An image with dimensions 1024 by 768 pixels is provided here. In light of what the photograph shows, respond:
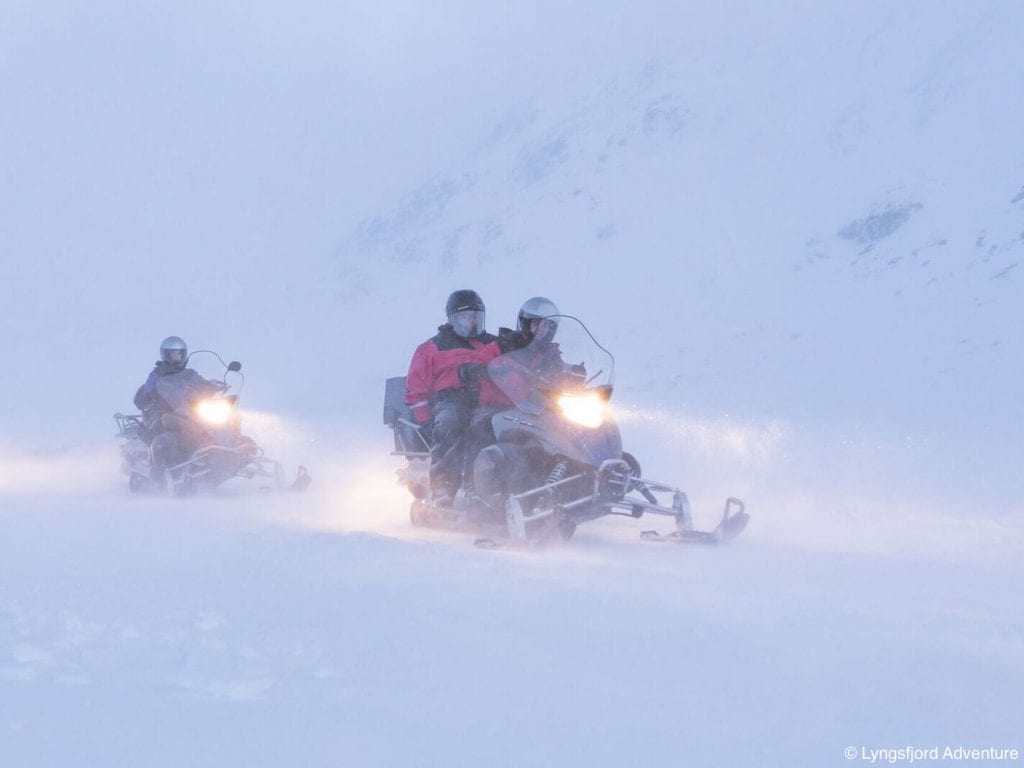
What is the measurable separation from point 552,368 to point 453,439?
4.03 feet

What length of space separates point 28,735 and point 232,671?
69cm

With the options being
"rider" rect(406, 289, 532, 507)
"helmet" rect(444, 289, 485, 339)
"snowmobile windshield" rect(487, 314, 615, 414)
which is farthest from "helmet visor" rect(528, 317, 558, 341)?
"helmet" rect(444, 289, 485, 339)

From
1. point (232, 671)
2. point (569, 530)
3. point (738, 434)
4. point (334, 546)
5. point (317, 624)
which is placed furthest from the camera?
point (738, 434)

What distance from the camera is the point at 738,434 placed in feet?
56.7

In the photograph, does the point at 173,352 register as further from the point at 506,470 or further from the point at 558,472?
the point at 558,472

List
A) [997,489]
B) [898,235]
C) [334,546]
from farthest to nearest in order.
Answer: [898,235], [997,489], [334,546]

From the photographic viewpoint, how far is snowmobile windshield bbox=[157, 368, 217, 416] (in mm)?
12227

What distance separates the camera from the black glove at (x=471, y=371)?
25.1 feet

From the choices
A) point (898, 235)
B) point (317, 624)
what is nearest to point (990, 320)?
point (898, 235)

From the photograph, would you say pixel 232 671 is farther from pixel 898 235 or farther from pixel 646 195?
pixel 646 195

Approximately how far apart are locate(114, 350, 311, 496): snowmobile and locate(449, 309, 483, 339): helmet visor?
4222 millimetres

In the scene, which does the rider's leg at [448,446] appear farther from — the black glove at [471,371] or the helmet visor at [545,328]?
the helmet visor at [545,328]

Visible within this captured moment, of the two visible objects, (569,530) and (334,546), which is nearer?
(334,546)

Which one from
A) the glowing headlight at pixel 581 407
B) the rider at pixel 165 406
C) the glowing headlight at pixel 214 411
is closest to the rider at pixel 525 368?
the glowing headlight at pixel 581 407
